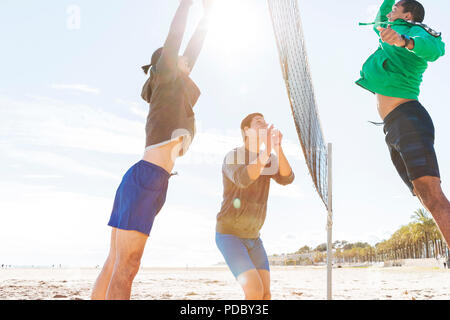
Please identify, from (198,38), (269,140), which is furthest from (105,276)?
(198,38)

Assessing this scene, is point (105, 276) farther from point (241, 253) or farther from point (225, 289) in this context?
point (225, 289)

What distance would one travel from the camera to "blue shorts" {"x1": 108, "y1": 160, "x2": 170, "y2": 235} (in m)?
1.97

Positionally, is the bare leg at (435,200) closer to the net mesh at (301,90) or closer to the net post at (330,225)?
the net mesh at (301,90)

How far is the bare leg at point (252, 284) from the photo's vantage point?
276cm

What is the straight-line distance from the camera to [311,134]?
14.5ft

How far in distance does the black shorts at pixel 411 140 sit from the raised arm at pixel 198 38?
132 cm

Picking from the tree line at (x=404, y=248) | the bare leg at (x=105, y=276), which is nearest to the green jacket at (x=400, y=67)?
the bare leg at (x=105, y=276)

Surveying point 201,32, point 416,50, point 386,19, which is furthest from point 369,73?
point 201,32

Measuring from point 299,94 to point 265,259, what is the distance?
1551 mm

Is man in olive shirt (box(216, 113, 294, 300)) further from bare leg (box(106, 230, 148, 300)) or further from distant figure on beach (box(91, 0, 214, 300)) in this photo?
bare leg (box(106, 230, 148, 300))

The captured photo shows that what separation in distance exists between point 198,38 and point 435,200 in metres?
1.77

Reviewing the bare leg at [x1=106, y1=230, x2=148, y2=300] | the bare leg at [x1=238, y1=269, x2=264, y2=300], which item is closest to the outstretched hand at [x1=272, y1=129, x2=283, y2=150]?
the bare leg at [x1=238, y1=269, x2=264, y2=300]

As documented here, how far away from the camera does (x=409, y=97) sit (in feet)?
8.50
